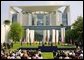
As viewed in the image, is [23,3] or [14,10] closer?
[23,3]

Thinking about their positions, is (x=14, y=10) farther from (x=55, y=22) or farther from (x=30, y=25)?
(x=55, y=22)

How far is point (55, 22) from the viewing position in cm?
7156

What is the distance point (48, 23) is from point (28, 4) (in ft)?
38.6

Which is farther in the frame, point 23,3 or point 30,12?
point 30,12

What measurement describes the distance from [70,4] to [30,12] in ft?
45.9

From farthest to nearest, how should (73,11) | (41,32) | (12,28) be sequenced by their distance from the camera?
1. (41,32)
2. (73,11)
3. (12,28)

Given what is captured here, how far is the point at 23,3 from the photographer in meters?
62.0

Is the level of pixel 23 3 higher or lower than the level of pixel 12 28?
higher

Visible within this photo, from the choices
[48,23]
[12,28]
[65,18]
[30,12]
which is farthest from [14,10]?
[12,28]

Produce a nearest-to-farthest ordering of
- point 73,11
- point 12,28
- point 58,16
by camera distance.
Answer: point 12,28, point 73,11, point 58,16

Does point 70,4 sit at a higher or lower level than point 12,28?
higher

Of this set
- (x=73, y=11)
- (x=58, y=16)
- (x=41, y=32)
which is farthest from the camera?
(x=58, y=16)

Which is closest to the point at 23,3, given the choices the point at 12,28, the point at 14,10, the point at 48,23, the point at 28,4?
the point at 28,4

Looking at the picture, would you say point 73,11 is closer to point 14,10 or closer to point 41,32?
point 41,32
